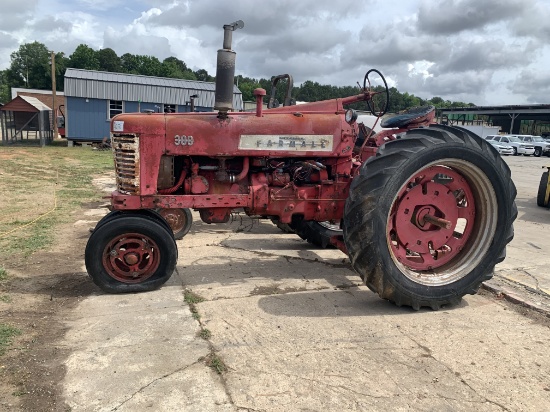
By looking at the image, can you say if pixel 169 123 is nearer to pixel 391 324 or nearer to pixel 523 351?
pixel 391 324

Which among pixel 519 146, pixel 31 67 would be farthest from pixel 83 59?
pixel 519 146

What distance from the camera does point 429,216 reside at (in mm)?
4418

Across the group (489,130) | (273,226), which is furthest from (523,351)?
(489,130)

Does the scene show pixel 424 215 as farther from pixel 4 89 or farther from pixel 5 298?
pixel 4 89

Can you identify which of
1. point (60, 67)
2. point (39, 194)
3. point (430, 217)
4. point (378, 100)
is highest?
point (60, 67)

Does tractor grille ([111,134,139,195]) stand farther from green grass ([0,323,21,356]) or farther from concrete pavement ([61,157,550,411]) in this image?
green grass ([0,323,21,356])

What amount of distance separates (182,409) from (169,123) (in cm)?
264

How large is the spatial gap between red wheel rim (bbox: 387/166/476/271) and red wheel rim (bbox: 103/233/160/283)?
2.25 meters

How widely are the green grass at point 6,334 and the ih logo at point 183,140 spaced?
80.5 inches

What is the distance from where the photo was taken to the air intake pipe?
4.07 metres

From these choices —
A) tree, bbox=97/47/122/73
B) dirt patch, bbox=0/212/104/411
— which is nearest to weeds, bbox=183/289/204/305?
dirt patch, bbox=0/212/104/411

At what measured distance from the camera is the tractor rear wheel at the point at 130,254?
4273mm

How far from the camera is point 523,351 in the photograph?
3.46 m

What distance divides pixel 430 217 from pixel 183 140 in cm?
243
